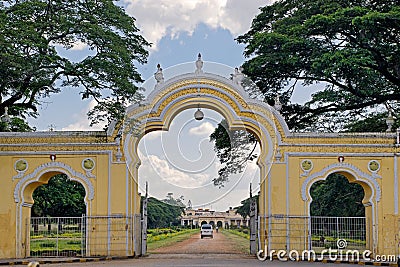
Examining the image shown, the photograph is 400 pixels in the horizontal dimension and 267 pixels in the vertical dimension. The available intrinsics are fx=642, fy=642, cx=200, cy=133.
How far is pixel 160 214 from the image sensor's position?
177 ft

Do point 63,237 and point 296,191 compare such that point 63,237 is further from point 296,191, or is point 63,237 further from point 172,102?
point 296,191

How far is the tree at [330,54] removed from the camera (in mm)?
17109

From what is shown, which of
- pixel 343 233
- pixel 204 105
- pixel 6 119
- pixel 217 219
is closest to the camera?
pixel 204 105

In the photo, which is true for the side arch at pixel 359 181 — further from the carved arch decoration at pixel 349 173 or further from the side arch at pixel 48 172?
the side arch at pixel 48 172

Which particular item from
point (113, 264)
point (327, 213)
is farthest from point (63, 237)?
point (327, 213)

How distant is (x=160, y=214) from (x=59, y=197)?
26960mm

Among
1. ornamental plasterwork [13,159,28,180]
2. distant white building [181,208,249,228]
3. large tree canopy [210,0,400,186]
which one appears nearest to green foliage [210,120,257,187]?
large tree canopy [210,0,400,186]

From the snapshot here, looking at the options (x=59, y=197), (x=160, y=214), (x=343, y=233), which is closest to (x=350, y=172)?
(x=343, y=233)

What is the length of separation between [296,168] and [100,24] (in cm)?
667

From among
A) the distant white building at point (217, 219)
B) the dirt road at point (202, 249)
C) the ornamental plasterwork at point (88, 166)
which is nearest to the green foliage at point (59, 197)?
the dirt road at point (202, 249)

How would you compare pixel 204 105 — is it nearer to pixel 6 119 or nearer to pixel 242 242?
pixel 6 119

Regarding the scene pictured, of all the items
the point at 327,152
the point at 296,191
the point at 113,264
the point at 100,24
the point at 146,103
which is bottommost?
the point at 113,264

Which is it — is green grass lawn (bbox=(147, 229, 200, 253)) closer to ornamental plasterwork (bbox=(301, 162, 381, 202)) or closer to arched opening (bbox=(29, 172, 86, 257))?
arched opening (bbox=(29, 172, 86, 257))

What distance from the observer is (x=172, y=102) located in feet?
54.6
